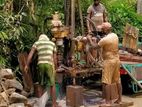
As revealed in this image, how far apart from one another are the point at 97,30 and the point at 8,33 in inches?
101

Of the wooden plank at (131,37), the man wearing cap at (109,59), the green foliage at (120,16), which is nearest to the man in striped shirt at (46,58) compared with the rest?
the man wearing cap at (109,59)

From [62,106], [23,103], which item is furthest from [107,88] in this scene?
[23,103]

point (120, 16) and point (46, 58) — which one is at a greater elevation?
point (120, 16)

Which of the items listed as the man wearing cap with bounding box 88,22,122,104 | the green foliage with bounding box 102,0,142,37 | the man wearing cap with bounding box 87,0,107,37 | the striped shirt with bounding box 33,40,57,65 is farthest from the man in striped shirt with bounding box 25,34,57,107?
the green foliage with bounding box 102,0,142,37

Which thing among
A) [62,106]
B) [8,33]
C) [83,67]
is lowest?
[62,106]

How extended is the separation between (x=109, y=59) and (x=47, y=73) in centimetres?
150

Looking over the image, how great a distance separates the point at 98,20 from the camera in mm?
14195

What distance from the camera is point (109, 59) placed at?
11117 millimetres

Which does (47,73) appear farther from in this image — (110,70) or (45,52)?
(110,70)

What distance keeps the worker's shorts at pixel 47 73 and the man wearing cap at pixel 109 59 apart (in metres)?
1.24

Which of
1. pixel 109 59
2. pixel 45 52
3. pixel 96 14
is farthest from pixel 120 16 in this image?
pixel 45 52

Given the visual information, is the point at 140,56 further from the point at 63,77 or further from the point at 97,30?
the point at 63,77

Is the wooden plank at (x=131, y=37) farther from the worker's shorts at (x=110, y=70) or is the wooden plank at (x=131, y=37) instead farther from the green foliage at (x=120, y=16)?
the worker's shorts at (x=110, y=70)

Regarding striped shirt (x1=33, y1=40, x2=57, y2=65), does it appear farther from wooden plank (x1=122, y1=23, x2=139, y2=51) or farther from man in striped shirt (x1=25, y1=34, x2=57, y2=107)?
wooden plank (x1=122, y1=23, x2=139, y2=51)
